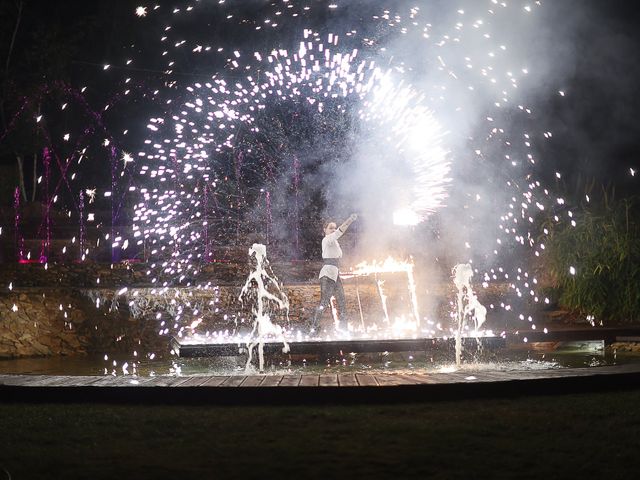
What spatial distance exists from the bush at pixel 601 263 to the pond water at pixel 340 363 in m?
2.40

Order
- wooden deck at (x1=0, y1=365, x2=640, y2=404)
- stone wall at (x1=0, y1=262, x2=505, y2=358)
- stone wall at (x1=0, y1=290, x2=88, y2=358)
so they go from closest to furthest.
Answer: wooden deck at (x1=0, y1=365, x2=640, y2=404), stone wall at (x1=0, y1=290, x2=88, y2=358), stone wall at (x1=0, y1=262, x2=505, y2=358)

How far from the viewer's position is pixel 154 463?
12.6ft

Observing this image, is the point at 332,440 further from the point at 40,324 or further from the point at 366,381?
the point at 40,324

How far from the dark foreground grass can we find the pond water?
324 cm

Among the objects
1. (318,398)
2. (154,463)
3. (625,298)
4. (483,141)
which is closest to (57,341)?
(318,398)

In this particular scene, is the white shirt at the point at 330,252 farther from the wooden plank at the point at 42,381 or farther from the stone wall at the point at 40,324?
the wooden plank at the point at 42,381

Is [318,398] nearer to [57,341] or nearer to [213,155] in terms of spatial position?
[57,341]

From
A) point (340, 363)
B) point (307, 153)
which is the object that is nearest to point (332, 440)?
point (340, 363)

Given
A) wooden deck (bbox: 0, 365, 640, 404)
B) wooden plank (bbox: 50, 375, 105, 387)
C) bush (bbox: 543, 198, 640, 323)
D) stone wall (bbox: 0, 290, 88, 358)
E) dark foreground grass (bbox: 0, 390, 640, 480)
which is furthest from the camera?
bush (bbox: 543, 198, 640, 323)

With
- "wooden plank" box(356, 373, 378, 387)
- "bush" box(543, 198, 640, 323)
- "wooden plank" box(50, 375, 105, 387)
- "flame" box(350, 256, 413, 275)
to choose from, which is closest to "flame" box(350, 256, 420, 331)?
"flame" box(350, 256, 413, 275)

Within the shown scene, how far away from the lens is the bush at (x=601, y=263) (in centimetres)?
1242

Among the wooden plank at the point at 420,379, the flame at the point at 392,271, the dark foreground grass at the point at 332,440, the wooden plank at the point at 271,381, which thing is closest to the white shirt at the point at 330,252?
the flame at the point at 392,271

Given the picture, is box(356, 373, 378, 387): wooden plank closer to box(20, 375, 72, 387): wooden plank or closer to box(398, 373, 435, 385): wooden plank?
box(398, 373, 435, 385): wooden plank

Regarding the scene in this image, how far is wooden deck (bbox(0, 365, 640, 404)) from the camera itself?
5312 mm
